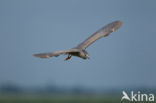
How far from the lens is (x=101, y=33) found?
11305 mm

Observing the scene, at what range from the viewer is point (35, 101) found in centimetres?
2759

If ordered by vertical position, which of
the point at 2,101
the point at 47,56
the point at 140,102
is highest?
the point at 2,101

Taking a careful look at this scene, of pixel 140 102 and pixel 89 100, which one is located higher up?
pixel 89 100

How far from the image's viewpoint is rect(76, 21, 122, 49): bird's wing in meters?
11.2

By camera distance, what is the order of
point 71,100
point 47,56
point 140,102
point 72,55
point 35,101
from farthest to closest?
1. point 71,100
2. point 35,101
3. point 140,102
4. point 72,55
5. point 47,56

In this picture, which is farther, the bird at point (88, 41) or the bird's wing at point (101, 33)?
the bird's wing at point (101, 33)

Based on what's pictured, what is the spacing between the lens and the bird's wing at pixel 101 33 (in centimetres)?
1121

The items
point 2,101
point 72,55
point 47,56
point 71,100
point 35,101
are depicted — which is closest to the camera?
point 47,56

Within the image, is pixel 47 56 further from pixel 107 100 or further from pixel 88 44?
pixel 107 100

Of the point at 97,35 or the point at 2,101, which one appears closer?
the point at 97,35

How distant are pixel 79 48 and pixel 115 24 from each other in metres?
0.88

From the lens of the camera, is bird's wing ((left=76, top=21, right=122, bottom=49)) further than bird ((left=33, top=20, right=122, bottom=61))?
Yes

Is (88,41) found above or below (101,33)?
below

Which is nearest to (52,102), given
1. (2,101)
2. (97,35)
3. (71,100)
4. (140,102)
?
(71,100)
